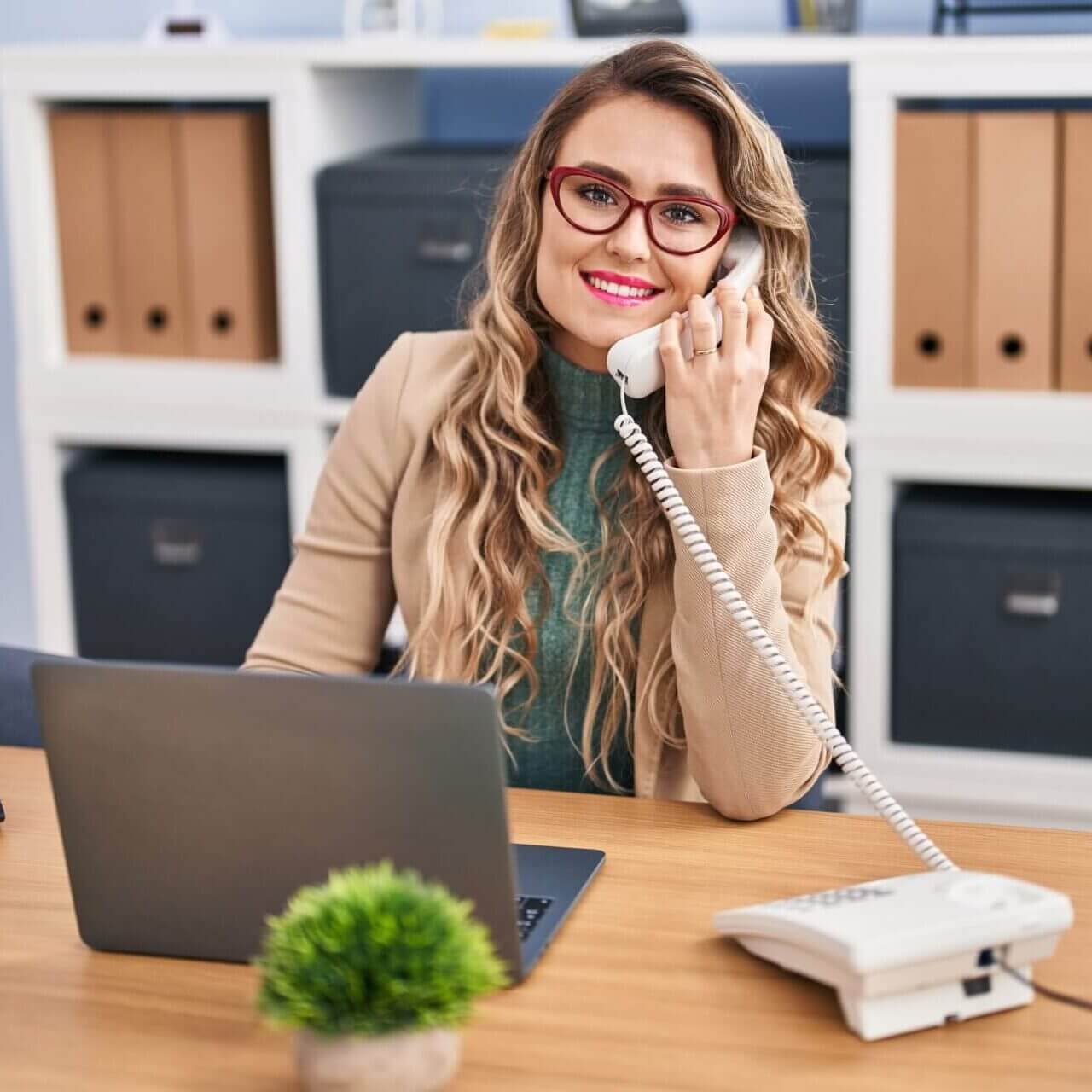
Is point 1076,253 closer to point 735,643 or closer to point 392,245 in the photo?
point 392,245

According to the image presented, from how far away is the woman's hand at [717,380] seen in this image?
1.44 metres

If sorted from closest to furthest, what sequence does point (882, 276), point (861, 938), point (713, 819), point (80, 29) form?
point (861, 938) < point (713, 819) < point (882, 276) < point (80, 29)

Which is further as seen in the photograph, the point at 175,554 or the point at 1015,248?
the point at 175,554

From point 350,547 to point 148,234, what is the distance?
1186 mm

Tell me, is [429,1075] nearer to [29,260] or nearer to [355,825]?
[355,825]

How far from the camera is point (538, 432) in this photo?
1.65 meters

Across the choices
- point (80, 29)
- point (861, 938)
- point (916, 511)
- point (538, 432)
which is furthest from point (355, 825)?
point (80, 29)

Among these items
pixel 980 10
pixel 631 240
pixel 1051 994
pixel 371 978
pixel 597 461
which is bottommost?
pixel 1051 994

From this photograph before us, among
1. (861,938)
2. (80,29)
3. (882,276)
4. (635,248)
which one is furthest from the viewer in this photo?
(80,29)

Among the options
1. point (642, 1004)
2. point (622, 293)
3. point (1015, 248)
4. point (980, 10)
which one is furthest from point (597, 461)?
point (980, 10)

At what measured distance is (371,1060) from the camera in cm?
84

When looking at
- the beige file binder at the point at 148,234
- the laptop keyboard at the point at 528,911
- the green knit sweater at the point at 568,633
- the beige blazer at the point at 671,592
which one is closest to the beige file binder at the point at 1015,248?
the beige blazer at the point at 671,592

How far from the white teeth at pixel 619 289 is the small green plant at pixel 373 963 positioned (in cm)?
85

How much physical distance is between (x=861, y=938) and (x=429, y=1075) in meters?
0.27
